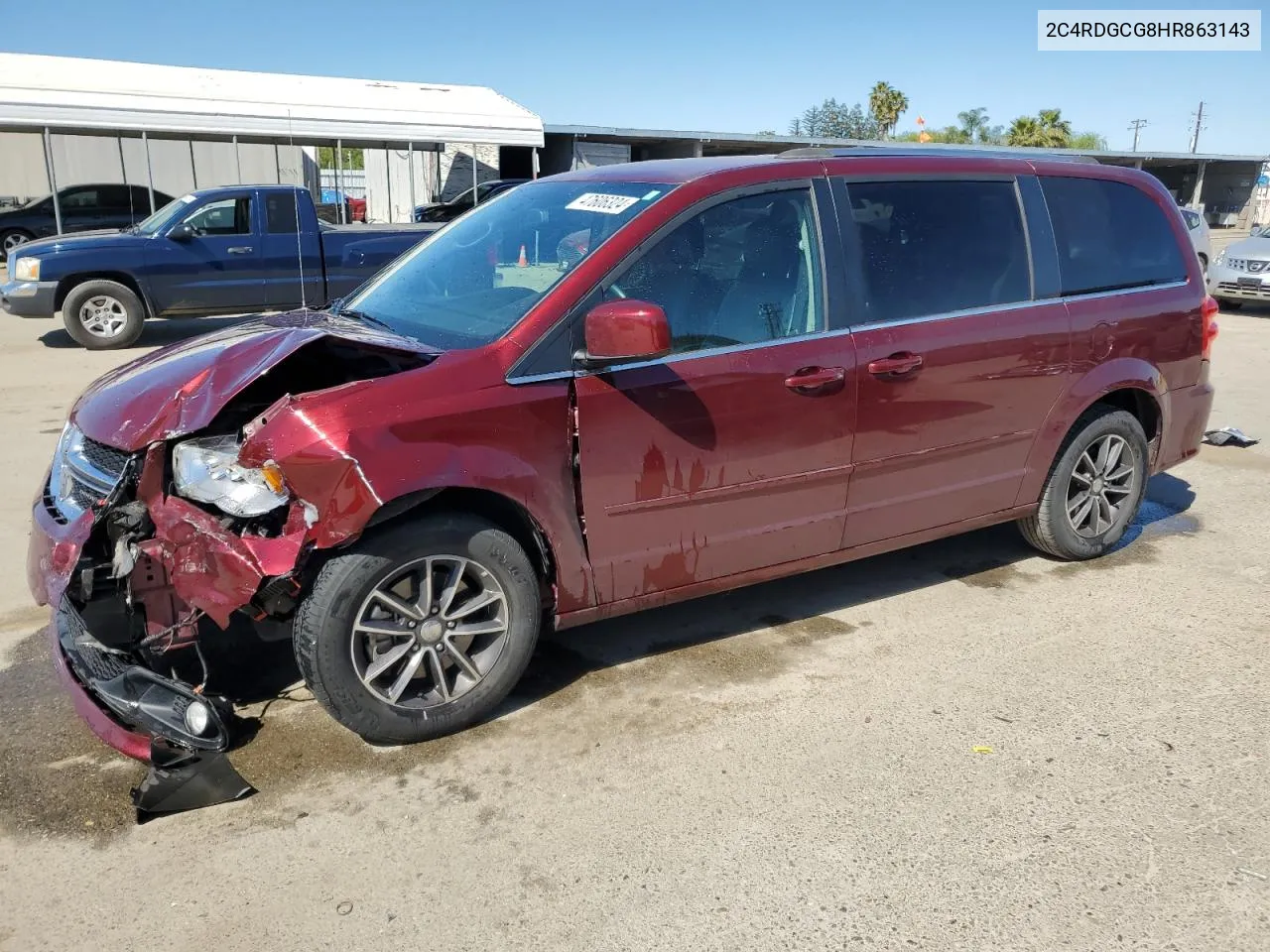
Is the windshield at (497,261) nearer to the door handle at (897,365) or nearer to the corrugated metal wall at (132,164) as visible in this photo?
the door handle at (897,365)

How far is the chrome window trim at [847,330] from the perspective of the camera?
325cm

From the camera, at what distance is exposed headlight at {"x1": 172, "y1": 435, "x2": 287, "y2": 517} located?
296 cm

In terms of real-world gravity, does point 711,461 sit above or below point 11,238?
below

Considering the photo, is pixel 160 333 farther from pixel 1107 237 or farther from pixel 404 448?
pixel 1107 237

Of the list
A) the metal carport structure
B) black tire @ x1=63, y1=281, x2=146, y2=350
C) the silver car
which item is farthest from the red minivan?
the metal carport structure

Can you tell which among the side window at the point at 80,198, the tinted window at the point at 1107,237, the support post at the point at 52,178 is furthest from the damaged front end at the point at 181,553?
the side window at the point at 80,198

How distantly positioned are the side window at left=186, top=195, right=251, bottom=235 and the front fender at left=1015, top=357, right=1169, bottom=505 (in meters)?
9.84

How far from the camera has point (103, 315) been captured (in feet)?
36.8

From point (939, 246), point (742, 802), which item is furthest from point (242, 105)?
point (742, 802)

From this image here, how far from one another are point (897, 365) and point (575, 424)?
4.52ft

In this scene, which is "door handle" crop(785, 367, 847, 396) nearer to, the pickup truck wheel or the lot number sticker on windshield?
the lot number sticker on windshield

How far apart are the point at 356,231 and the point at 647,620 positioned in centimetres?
900

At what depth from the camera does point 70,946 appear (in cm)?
A: 238

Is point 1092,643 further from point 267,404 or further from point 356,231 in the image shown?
point 356,231
